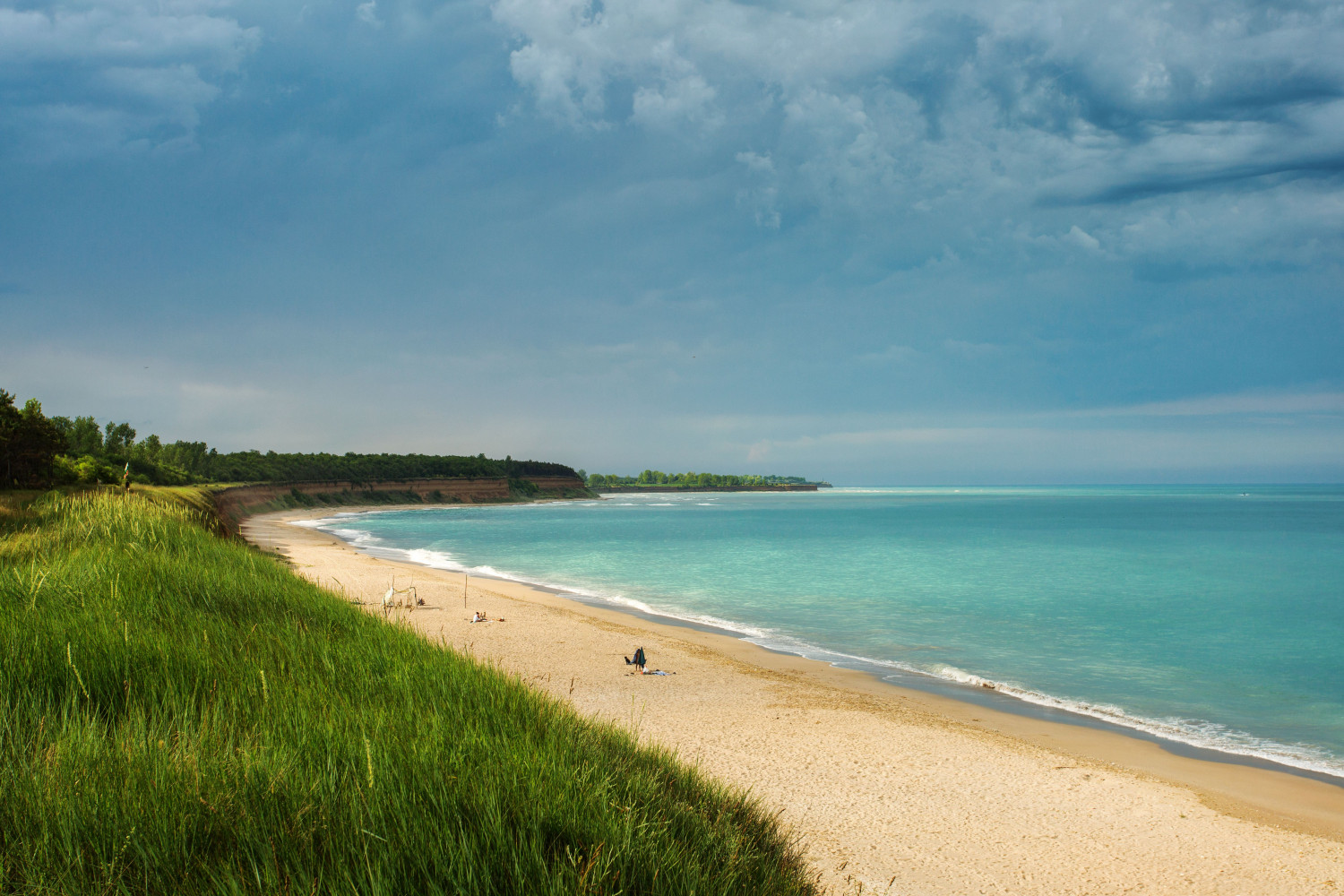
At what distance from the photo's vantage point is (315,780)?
315 cm

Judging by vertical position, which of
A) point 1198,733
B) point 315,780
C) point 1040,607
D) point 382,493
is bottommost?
point 382,493

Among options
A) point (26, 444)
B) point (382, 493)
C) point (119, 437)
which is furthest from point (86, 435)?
point (382, 493)

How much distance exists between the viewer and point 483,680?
5.23 meters

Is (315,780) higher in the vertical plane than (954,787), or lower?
higher

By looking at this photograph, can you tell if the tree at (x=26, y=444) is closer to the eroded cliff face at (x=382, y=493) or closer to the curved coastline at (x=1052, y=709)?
the curved coastline at (x=1052, y=709)

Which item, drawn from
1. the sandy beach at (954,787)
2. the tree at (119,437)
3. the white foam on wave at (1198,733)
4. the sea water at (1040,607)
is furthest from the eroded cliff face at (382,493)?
the white foam on wave at (1198,733)

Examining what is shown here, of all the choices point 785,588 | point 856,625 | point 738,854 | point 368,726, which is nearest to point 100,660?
point 368,726

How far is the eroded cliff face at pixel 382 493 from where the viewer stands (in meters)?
89.9

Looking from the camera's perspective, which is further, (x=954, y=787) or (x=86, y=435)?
(x=86, y=435)

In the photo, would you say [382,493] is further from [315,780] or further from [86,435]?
[315,780]

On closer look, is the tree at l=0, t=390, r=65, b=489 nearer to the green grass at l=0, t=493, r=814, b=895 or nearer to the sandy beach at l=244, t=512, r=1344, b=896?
the sandy beach at l=244, t=512, r=1344, b=896

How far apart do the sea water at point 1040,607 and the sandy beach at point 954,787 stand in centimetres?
259

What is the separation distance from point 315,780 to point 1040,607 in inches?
1130

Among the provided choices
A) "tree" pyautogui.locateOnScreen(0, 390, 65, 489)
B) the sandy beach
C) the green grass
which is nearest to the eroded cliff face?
"tree" pyautogui.locateOnScreen(0, 390, 65, 489)
